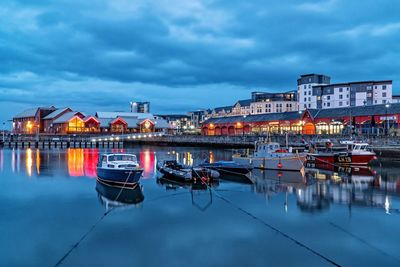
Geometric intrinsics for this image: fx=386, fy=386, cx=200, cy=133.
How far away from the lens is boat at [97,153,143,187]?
95.4 ft

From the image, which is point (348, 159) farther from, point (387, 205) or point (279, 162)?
point (387, 205)

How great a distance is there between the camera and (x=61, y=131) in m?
128

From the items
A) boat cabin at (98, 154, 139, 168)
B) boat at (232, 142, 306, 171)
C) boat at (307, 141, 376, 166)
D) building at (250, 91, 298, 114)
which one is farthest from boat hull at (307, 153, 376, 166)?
building at (250, 91, 298, 114)

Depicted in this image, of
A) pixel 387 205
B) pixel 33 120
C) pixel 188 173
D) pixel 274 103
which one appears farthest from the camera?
pixel 274 103

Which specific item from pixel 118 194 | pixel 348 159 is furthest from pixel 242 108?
pixel 118 194

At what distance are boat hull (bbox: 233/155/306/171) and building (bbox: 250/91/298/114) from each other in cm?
11863

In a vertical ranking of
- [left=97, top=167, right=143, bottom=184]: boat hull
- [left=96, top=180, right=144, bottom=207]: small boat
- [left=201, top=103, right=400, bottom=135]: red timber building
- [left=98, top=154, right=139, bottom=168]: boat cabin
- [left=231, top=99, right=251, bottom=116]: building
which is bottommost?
[left=96, top=180, right=144, bottom=207]: small boat

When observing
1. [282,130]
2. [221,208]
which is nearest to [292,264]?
[221,208]

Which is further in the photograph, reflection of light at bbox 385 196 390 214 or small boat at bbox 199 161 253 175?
small boat at bbox 199 161 253 175

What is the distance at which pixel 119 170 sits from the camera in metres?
29.4

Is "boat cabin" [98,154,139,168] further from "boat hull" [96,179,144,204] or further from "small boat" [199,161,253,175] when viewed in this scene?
"small boat" [199,161,253,175]

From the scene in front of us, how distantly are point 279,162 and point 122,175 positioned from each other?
785 inches

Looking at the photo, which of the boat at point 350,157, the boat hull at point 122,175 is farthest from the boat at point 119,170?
the boat at point 350,157

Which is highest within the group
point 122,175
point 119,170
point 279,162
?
point 119,170
